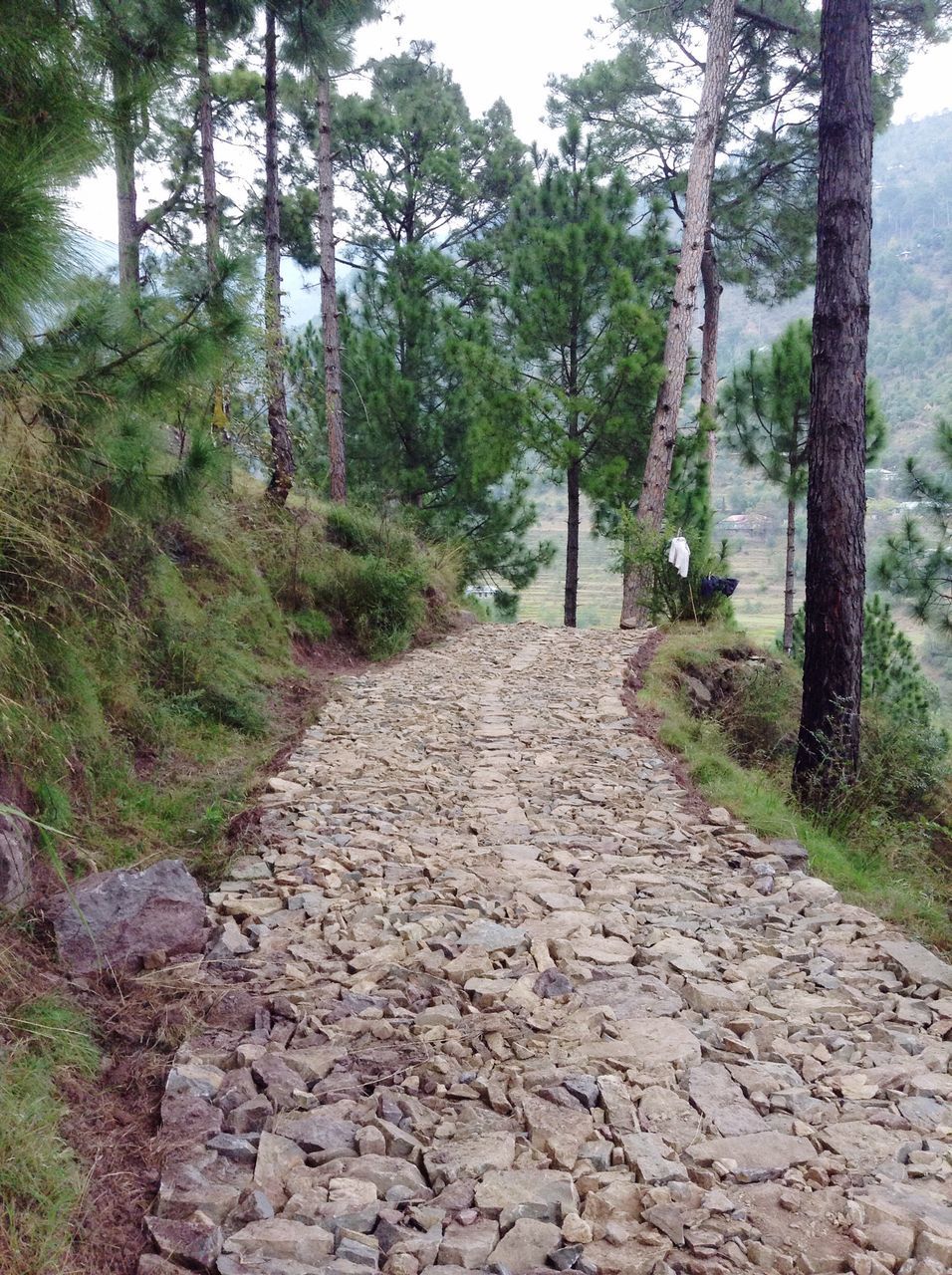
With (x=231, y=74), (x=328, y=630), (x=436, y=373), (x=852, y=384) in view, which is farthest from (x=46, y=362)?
(x=231, y=74)

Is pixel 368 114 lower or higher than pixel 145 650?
higher

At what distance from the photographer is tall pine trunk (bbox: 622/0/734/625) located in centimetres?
1409

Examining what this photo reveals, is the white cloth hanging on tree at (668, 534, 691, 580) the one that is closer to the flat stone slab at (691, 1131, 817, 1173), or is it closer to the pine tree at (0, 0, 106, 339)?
the pine tree at (0, 0, 106, 339)

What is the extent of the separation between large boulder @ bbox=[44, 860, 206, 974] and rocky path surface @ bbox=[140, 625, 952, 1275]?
0.15m

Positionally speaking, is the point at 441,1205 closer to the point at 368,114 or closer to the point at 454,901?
the point at 454,901

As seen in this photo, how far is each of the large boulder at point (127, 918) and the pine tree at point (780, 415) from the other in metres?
14.6

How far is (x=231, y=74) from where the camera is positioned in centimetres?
1606

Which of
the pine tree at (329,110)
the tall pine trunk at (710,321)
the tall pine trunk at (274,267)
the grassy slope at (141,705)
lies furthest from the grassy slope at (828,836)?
the tall pine trunk at (710,321)

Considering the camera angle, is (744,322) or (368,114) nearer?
(368,114)

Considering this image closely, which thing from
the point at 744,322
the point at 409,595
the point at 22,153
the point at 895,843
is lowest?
the point at 895,843

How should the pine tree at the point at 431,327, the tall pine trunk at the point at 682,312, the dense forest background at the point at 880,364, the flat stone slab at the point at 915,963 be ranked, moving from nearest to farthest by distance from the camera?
the flat stone slab at the point at 915,963, the tall pine trunk at the point at 682,312, the pine tree at the point at 431,327, the dense forest background at the point at 880,364

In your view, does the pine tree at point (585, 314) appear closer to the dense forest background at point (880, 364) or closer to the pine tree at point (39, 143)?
the pine tree at point (39, 143)

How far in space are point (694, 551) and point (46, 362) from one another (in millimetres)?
10803

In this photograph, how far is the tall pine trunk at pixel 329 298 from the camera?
12523mm
